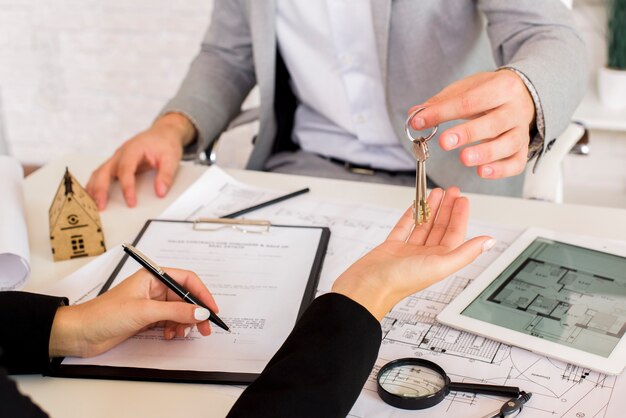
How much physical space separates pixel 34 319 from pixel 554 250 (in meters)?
0.69

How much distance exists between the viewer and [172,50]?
2.94m

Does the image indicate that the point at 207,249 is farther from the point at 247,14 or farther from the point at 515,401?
the point at 247,14

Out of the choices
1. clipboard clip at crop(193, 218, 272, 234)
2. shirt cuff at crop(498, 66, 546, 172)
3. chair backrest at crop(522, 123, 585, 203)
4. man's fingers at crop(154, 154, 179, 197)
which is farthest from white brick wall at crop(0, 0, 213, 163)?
shirt cuff at crop(498, 66, 546, 172)

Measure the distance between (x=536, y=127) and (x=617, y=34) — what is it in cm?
152

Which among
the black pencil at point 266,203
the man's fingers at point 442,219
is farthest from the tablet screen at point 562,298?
the black pencil at point 266,203

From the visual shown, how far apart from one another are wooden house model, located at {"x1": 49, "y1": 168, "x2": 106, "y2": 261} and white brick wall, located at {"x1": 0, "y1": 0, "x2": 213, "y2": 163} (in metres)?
1.88

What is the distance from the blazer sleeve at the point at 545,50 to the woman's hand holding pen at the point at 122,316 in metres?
0.59

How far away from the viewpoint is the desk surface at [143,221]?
799mm

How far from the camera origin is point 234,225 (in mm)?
1161

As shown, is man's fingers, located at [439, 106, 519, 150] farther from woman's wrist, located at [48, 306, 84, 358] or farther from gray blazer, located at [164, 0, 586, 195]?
woman's wrist, located at [48, 306, 84, 358]

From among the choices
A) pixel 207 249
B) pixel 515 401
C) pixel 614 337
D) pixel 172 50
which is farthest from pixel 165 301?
pixel 172 50

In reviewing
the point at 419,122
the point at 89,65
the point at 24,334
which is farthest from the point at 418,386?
the point at 89,65

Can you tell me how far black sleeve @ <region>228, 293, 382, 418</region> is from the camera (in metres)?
0.69

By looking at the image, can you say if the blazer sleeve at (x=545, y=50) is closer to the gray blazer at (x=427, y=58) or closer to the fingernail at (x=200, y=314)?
the gray blazer at (x=427, y=58)
